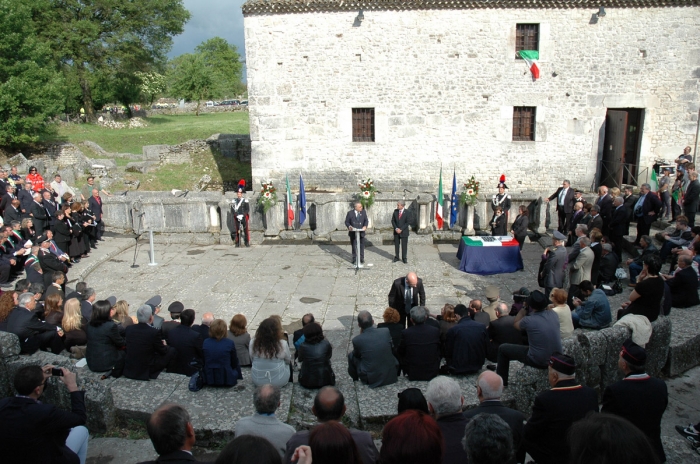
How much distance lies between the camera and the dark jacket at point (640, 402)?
15.0ft

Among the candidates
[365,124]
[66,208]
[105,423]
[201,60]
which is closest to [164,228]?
[66,208]

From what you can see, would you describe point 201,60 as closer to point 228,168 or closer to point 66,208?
point 228,168

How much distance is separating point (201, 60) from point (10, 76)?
1566 inches

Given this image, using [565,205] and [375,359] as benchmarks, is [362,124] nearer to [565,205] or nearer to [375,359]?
[565,205]

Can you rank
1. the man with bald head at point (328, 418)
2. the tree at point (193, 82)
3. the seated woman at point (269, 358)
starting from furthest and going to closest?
1. the tree at point (193, 82)
2. the seated woman at point (269, 358)
3. the man with bald head at point (328, 418)

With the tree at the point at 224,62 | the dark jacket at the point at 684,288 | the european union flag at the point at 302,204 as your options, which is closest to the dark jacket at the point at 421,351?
the dark jacket at the point at 684,288

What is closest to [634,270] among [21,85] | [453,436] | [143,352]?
[453,436]

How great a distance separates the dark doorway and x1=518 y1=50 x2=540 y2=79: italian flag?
2.98 metres

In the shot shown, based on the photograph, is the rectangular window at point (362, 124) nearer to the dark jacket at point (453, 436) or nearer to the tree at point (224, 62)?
the dark jacket at point (453, 436)

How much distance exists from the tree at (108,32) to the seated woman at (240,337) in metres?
33.5

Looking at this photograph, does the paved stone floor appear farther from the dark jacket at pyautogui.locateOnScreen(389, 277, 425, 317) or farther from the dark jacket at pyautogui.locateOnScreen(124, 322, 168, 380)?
the dark jacket at pyautogui.locateOnScreen(124, 322, 168, 380)

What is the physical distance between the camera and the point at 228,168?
85.3 ft

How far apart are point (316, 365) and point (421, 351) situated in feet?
4.12

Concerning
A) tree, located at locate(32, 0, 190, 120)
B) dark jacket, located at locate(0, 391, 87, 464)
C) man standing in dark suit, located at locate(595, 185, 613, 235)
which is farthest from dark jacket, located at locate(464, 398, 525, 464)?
tree, located at locate(32, 0, 190, 120)
